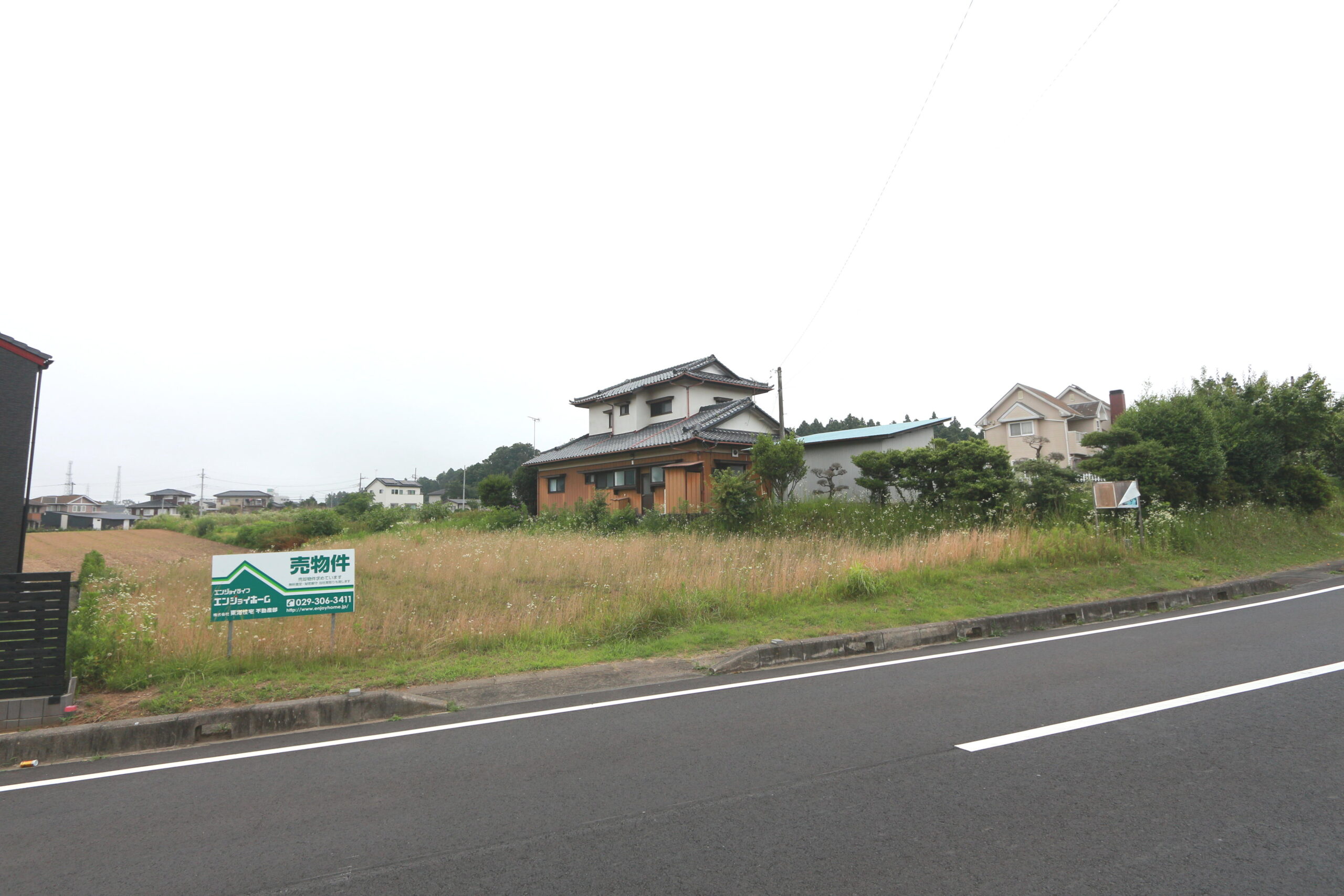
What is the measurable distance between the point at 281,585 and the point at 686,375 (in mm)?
20065

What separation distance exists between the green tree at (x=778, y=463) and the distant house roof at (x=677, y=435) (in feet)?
13.6

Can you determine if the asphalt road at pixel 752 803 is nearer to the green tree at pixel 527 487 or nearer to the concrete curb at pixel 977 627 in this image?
the concrete curb at pixel 977 627

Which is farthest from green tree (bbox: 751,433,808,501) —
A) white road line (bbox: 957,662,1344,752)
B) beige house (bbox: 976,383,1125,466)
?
beige house (bbox: 976,383,1125,466)

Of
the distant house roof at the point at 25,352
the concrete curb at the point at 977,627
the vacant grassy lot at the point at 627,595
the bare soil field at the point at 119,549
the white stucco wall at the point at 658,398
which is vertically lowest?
the concrete curb at the point at 977,627

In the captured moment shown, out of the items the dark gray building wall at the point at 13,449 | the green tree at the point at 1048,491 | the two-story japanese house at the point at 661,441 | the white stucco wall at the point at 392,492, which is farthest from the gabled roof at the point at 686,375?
the white stucco wall at the point at 392,492

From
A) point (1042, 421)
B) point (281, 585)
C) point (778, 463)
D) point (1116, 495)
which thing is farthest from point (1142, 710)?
point (1042, 421)

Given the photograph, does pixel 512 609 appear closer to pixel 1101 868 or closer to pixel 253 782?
pixel 253 782

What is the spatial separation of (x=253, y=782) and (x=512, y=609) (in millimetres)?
4412

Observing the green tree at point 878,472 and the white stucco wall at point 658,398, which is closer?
the green tree at point 878,472

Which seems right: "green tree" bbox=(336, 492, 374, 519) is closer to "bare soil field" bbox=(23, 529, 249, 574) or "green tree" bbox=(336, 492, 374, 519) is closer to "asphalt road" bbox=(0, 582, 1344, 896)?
"bare soil field" bbox=(23, 529, 249, 574)

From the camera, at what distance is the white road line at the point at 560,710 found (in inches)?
180

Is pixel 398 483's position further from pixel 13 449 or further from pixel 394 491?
Result: pixel 13 449

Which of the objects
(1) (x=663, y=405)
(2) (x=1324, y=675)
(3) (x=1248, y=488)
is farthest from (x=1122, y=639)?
(1) (x=663, y=405)

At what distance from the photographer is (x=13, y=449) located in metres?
8.82
